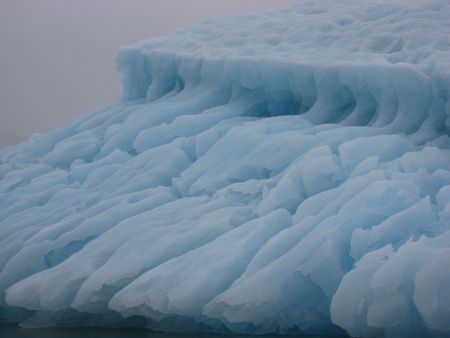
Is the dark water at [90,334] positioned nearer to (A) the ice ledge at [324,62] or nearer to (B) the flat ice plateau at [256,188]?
(B) the flat ice plateau at [256,188]

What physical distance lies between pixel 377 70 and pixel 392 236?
2.22 m

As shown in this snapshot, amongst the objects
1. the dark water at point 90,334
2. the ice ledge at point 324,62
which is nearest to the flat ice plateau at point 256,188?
the ice ledge at point 324,62

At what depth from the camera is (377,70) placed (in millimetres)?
7520

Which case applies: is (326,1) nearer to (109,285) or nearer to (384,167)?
(384,167)

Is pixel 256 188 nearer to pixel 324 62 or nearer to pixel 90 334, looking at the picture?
pixel 324 62

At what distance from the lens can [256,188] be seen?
711 cm

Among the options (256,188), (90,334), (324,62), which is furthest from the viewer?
(324,62)

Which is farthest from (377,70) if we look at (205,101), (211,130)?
(205,101)

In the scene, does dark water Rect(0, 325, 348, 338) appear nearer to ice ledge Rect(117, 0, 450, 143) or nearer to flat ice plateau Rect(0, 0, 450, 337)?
flat ice plateau Rect(0, 0, 450, 337)

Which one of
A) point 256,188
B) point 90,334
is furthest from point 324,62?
point 90,334

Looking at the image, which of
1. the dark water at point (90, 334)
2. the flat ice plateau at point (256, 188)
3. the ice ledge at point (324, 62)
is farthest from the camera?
the ice ledge at point (324, 62)

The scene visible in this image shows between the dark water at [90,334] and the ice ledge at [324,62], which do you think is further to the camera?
the ice ledge at [324,62]

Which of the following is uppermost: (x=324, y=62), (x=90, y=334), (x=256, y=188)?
(x=324, y=62)

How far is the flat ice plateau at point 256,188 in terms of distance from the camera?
5793mm
